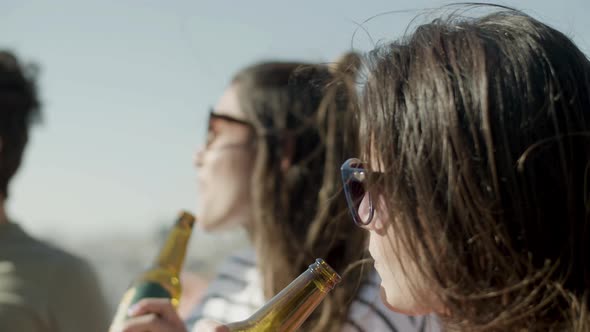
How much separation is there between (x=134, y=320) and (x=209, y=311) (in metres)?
0.79

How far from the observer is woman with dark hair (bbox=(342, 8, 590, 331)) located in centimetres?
101

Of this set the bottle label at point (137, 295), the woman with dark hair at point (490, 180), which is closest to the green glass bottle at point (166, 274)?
the bottle label at point (137, 295)

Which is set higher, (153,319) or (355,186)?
(355,186)

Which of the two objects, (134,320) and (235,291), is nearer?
(134,320)

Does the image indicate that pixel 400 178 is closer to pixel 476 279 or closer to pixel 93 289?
pixel 476 279

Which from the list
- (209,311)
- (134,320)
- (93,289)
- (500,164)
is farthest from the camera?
(93,289)

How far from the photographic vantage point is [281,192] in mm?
2205

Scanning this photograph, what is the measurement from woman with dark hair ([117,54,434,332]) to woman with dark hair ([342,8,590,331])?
0.66 meters

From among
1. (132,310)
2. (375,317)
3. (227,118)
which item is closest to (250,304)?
(375,317)

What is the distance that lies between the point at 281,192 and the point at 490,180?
1235 millimetres

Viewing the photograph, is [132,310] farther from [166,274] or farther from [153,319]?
[166,274]

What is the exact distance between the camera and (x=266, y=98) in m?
2.33

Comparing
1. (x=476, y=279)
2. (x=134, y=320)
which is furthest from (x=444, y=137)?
(x=134, y=320)

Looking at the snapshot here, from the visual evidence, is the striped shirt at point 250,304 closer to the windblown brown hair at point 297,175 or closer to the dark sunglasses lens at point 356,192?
the windblown brown hair at point 297,175
